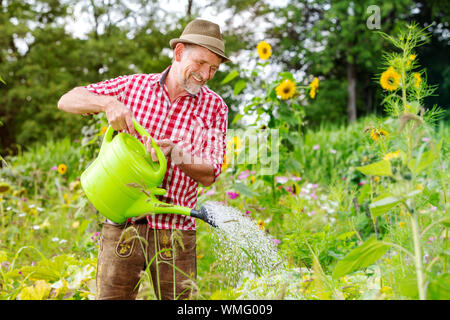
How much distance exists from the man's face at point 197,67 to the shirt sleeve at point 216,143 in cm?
18

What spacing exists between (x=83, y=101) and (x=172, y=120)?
0.34m

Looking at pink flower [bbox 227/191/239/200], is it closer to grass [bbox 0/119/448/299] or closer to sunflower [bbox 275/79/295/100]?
grass [bbox 0/119/448/299]

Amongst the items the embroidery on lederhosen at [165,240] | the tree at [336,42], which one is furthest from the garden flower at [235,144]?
the tree at [336,42]

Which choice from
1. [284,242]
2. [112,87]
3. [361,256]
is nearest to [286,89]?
[284,242]

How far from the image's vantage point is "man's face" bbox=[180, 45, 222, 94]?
170 centimetres

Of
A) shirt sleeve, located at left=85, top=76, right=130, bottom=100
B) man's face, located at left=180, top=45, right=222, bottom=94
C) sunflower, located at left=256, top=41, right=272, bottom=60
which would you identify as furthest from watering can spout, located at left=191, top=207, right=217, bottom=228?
sunflower, located at left=256, top=41, right=272, bottom=60

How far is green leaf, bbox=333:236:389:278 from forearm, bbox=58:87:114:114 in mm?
1019

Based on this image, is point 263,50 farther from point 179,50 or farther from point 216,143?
point 216,143

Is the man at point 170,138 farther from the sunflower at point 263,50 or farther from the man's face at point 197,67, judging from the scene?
the sunflower at point 263,50

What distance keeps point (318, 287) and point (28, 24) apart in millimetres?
12544

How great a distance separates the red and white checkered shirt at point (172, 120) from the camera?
5.68ft

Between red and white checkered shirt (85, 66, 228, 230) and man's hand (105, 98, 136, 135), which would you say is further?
red and white checkered shirt (85, 66, 228, 230)

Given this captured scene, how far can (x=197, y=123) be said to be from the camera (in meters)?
1.79
